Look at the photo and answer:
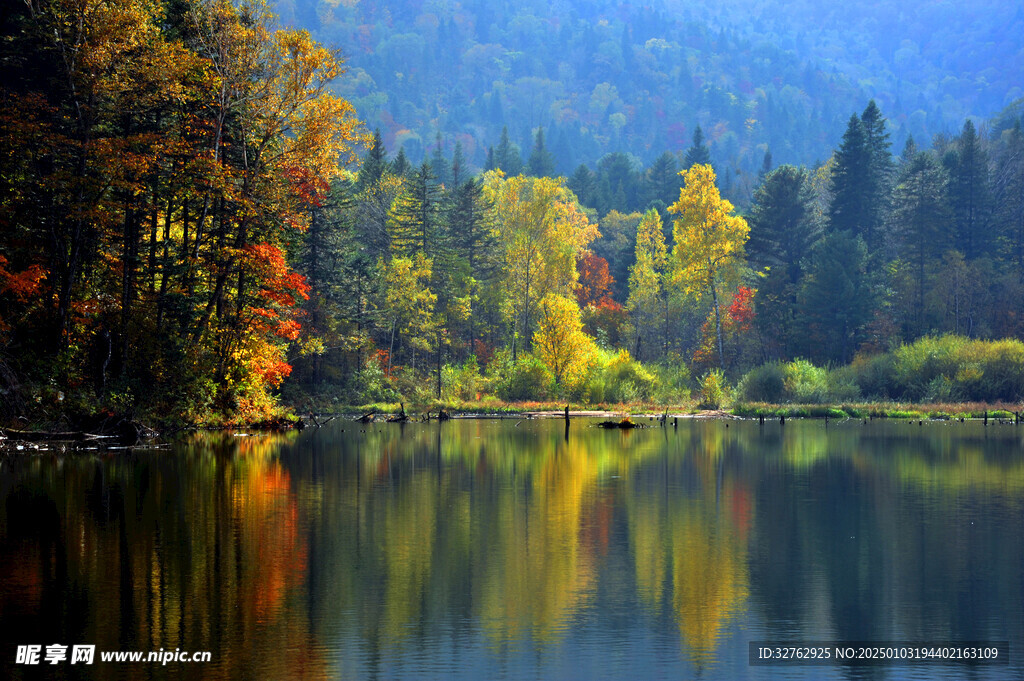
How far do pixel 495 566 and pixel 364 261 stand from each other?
5303 centimetres

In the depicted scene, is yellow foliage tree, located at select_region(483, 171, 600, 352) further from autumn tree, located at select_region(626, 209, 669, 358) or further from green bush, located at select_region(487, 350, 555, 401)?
green bush, located at select_region(487, 350, 555, 401)

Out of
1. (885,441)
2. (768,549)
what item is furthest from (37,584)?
(885,441)

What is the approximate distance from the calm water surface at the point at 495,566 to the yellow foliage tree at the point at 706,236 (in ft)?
164

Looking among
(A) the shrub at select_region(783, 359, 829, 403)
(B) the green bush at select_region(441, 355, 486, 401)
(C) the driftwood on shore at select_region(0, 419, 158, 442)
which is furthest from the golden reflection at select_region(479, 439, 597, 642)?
(B) the green bush at select_region(441, 355, 486, 401)

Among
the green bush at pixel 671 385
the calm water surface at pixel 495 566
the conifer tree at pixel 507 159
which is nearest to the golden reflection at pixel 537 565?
the calm water surface at pixel 495 566

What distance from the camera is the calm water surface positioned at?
1129 cm

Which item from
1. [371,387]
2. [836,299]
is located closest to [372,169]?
[371,387]

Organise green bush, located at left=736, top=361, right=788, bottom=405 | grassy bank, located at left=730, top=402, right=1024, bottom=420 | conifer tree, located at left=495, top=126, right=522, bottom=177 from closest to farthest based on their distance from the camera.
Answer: grassy bank, located at left=730, top=402, right=1024, bottom=420 → green bush, located at left=736, top=361, right=788, bottom=405 → conifer tree, located at left=495, top=126, right=522, bottom=177

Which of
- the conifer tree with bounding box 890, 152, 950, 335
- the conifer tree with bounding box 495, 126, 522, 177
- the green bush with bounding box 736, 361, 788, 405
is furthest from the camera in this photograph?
the conifer tree with bounding box 495, 126, 522, 177

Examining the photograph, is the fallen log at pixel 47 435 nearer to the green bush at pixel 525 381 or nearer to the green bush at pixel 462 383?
the green bush at pixel 462 383

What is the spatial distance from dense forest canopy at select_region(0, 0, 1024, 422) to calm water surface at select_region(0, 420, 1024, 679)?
11579 mm

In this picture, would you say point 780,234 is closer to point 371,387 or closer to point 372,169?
point 371,387

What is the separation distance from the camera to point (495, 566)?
51.1 ft

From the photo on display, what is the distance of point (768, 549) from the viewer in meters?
17.3
